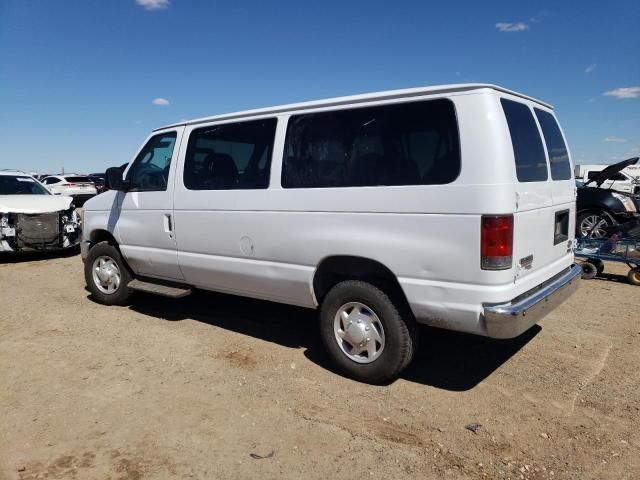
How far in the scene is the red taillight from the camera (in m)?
3.33

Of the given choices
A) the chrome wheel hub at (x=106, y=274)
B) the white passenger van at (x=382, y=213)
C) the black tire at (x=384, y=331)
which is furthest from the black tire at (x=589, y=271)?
the chrome wheel hub at (x=106, y=274)

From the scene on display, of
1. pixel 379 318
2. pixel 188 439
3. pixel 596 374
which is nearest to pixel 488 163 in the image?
pixel 379 318

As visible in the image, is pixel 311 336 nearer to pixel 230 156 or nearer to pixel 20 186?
pixel 230 156

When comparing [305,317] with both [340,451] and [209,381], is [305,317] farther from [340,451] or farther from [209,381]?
[340,451]

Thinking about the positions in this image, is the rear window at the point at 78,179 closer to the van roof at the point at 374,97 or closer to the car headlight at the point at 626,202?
the van roof at the point at 374,97

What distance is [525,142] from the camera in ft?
12.5

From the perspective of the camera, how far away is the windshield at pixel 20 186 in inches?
409

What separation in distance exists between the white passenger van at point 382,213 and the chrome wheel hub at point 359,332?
0.04ft

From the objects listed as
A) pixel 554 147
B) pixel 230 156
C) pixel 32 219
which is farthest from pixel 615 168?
pixel 32 219

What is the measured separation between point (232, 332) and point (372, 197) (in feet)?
7.94

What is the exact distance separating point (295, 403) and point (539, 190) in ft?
7.87

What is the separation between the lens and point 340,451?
3.17 m

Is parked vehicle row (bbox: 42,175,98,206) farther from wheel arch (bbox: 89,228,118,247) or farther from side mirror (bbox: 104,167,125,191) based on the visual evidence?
side mirror (bbox: 104,167,125,191)

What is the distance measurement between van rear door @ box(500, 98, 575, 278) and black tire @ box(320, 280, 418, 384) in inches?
35.5
